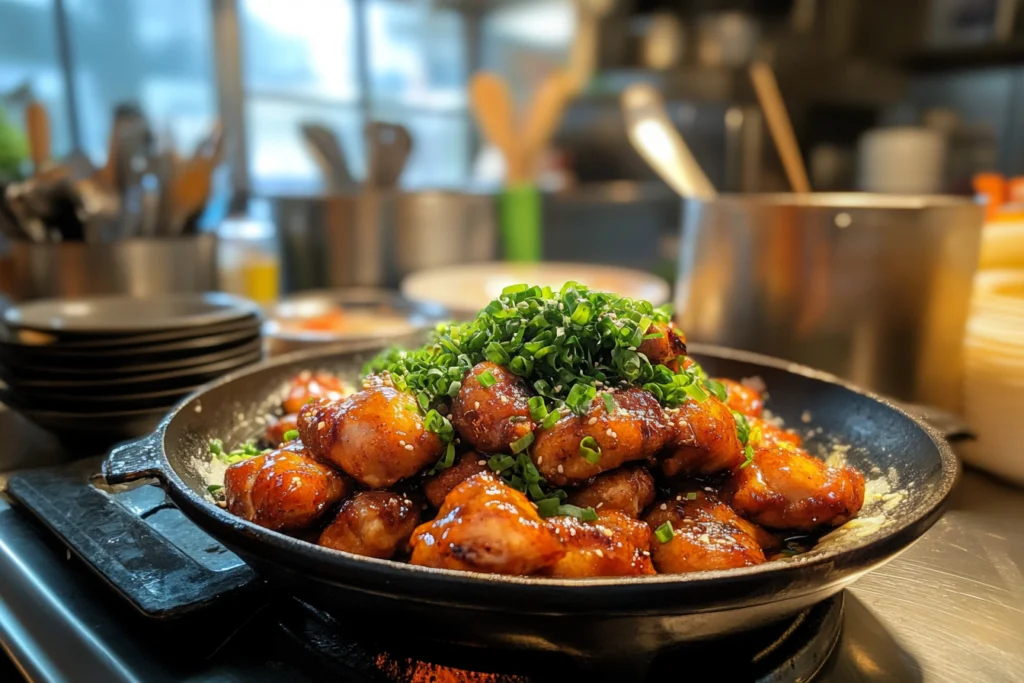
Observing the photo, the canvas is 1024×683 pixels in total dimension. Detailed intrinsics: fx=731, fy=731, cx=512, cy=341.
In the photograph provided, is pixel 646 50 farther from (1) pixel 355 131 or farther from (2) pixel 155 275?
(2) pixel 155 275

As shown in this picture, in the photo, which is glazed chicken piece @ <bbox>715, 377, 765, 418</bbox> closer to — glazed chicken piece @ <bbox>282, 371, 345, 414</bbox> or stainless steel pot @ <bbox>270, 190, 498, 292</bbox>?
glazed chicken piece @ <bbox>282, 371, 345, 414</bbox>

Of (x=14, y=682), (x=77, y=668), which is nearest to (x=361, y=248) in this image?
(x=14, y=682)

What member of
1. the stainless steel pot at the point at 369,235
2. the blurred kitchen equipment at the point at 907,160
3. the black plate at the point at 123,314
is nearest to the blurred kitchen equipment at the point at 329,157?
the stainless steel pot at the point at 369,235

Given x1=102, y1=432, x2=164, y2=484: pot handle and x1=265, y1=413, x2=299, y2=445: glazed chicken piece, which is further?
x1=265, y1=413, x2=299, y2=445: glazed chicken piece

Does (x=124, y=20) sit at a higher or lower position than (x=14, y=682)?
higher

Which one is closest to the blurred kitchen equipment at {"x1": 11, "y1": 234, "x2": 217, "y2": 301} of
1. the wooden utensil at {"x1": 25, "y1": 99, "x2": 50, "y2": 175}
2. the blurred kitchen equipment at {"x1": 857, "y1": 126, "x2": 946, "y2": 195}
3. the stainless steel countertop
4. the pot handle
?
the wooden utensil at {"x1": 25, "y1": 99, "x2": 50, "y2": 175}

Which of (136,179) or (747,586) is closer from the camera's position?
(747,586)
